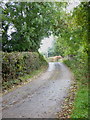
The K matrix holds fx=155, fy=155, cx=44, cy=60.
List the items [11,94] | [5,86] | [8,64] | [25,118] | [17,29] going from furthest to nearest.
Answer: [17,29], [8,64], [5,86], [11,94], [25,118]

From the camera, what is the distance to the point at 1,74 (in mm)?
7676

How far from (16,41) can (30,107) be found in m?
9.01

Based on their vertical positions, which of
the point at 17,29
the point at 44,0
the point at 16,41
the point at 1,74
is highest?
the point at 44,0

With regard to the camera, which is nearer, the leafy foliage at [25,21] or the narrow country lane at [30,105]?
the narrow country lane at [30,105]

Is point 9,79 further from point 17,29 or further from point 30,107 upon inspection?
point 17,29

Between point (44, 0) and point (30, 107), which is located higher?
point (44, 0)

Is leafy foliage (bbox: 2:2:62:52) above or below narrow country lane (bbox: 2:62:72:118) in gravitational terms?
above

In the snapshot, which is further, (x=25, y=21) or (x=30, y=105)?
(x=25, y=21)

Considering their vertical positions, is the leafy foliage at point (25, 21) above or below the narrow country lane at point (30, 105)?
above

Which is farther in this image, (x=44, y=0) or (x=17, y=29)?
(x=17, y=29)

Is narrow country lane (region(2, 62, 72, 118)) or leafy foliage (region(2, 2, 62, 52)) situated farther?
leafy foliage (region(2, 2, 62, 52))

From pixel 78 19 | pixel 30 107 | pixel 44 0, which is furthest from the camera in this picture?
pixel 44 0

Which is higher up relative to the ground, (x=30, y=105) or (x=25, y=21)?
(x=25, y=21)

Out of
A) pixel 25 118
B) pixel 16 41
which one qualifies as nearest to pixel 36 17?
pixel 16 41
